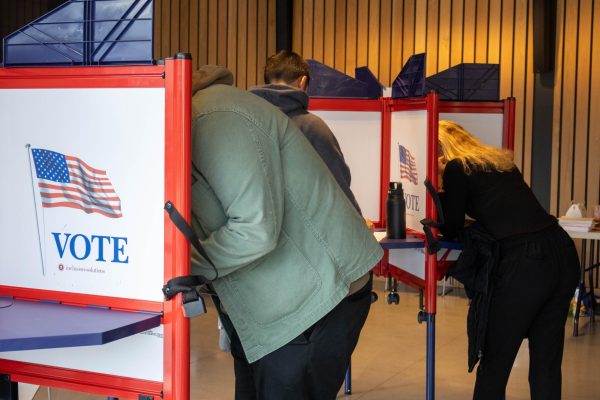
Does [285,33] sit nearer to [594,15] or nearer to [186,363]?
[594,15]

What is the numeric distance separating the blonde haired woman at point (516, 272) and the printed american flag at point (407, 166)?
0.40 meters

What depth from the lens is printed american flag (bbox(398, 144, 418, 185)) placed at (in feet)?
12.1

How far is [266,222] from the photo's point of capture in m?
1.72

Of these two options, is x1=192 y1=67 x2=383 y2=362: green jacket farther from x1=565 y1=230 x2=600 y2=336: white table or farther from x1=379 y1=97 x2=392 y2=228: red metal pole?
x1=565 y1=230 x2=600 y2=336: white table

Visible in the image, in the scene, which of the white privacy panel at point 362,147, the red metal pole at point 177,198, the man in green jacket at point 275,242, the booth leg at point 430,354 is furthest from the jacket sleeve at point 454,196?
the red metal pole at point 177,198

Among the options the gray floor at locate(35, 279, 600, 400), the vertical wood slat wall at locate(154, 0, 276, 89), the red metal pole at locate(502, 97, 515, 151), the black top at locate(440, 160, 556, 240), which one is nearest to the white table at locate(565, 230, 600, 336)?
the gray floor at locate(35, 279, 600, 400)

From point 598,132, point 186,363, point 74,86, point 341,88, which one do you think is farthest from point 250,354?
point 598,132

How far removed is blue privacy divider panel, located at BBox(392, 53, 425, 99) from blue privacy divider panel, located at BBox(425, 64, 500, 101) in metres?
0.26

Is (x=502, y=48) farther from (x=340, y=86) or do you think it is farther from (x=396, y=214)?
(x=396, y=214)

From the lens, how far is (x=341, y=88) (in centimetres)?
400

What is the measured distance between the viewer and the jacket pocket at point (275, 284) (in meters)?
1.85

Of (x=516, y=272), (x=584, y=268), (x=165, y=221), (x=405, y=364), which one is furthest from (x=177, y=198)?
(x=584, y=268)

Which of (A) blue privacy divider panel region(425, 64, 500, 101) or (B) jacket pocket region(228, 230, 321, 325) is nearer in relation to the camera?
(B) jacket pocket region(228, 230, 321, 325)

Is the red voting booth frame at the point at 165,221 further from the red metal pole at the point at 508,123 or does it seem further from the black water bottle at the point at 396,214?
the red metal pole at the point at 508,123
